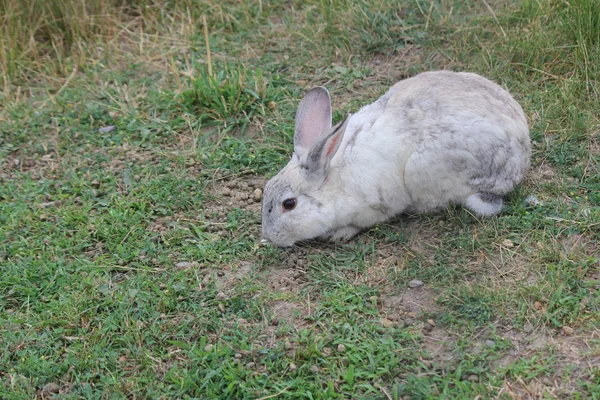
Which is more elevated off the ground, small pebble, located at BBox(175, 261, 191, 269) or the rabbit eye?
the rabbit eye

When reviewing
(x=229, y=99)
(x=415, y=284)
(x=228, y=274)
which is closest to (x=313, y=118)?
(x=229, y=99)

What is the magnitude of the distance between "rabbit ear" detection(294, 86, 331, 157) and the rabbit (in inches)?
2.4

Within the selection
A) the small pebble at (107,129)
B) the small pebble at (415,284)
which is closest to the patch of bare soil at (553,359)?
the small pebble at (415,284)

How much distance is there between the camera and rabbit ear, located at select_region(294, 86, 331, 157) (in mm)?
4852

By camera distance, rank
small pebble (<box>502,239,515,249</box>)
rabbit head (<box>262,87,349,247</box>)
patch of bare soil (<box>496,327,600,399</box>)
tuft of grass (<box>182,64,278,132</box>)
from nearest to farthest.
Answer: patch of bare soil (<box>496,327,600,399</box>)
small pebble (<box>502,239,515,249</box>)
rabbit head (<box>262,87,349,247</box>)
tuft of grass (<box>182,64,278,132</box>)

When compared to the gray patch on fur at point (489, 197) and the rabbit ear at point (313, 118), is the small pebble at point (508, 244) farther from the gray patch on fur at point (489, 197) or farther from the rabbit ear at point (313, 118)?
the rabbit ear at point (313, 118)

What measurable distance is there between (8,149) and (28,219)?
41.3 inches

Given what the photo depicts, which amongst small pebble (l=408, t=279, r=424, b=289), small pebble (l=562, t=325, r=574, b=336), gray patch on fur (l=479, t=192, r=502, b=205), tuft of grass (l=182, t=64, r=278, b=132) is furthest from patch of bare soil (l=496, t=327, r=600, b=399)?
tuft of grass (l=182, t=64, r=278, b=132)

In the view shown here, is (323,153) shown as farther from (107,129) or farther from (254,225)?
(107,129)

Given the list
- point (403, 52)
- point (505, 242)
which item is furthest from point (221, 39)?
point (505, 242)

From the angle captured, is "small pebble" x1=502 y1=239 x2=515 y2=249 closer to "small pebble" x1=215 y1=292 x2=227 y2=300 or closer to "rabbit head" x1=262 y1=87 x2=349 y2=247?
"rabbit head" x1=262 y1=87 x2=349 y2=247

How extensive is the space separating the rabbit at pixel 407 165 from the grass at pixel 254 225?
132 millimetres

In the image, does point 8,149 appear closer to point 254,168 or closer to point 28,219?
point 28,219

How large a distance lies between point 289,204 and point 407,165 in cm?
76
